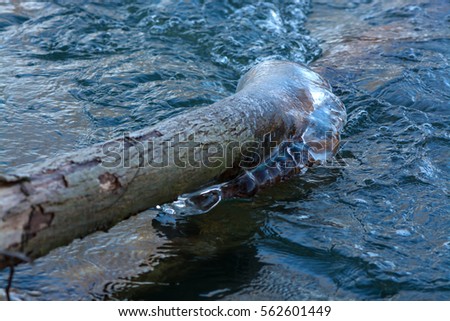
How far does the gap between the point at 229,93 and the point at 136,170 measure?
7.25ft

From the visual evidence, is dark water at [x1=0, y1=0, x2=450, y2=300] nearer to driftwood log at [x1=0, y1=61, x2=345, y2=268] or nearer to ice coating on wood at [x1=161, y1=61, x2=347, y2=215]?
ice coating on wood at [x1=161, y1=61, x2=347, y2=215]

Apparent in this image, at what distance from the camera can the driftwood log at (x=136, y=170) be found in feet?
7.11

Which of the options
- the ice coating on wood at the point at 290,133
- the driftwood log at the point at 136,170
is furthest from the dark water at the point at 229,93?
the driftwood log at the point at 136,170

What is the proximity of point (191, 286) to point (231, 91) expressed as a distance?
2.22 metres

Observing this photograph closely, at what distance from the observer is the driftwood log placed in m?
2.17

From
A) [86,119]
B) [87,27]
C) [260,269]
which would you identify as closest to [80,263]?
[260,269]

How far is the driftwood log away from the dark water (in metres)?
0.36

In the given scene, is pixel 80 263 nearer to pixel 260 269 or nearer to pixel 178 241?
pixel 178 241

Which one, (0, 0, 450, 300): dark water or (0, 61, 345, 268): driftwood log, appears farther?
(0, 0, 450, 300): dark water

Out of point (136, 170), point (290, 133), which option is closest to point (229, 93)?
point (290, 133)

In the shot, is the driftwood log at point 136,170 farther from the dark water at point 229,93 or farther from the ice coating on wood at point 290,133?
the dark water at point 229,93

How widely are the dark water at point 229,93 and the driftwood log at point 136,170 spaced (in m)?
0.36

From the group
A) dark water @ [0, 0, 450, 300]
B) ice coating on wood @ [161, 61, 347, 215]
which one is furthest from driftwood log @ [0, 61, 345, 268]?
dark water @ [0, 0, 450, 300]

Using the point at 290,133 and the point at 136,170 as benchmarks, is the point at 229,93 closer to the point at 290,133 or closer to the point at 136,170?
the point at 290,133
